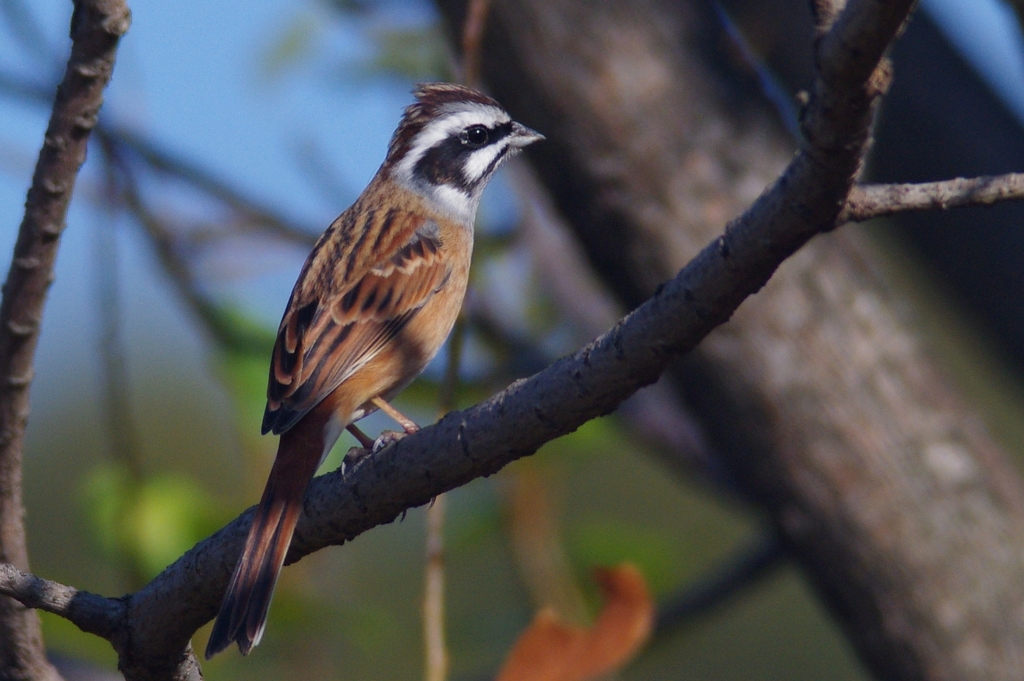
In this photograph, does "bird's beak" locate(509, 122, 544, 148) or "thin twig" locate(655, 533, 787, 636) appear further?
"thin twig" locate(655, 533, 787, 636)

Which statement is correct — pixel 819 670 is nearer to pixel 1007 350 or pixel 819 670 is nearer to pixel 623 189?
pixel 1007 350

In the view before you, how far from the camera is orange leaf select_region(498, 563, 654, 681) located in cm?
325

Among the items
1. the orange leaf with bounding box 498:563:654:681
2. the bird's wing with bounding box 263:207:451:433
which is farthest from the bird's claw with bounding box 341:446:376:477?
the orange leaf with bounding box 498:563:654:681

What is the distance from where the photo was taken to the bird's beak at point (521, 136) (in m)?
5.16

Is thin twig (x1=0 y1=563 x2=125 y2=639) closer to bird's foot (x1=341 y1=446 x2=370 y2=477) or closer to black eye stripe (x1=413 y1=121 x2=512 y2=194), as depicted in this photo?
bird's foot (x1=341 y1=446 x2=370 y2=477)

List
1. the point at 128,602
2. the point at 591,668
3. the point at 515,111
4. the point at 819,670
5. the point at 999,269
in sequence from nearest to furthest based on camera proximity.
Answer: the point at 128,602
the point at 591,668
the point at 515,111
the point at 999,269
the point at 819,670

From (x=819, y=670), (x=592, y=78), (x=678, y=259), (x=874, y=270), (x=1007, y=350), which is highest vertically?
(x=592, y=78)

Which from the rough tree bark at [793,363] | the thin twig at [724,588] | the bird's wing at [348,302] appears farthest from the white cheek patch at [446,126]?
the thin twig at [724,588]

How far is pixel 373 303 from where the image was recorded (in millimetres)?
4598

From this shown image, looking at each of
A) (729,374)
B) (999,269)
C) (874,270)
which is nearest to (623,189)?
(729,374)

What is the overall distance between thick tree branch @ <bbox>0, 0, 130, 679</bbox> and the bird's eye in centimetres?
259

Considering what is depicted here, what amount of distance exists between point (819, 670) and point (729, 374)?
7185 mm

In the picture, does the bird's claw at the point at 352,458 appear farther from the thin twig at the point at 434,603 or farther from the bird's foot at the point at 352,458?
the thin twig at the point at 434,603

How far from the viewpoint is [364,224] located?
5117mm
